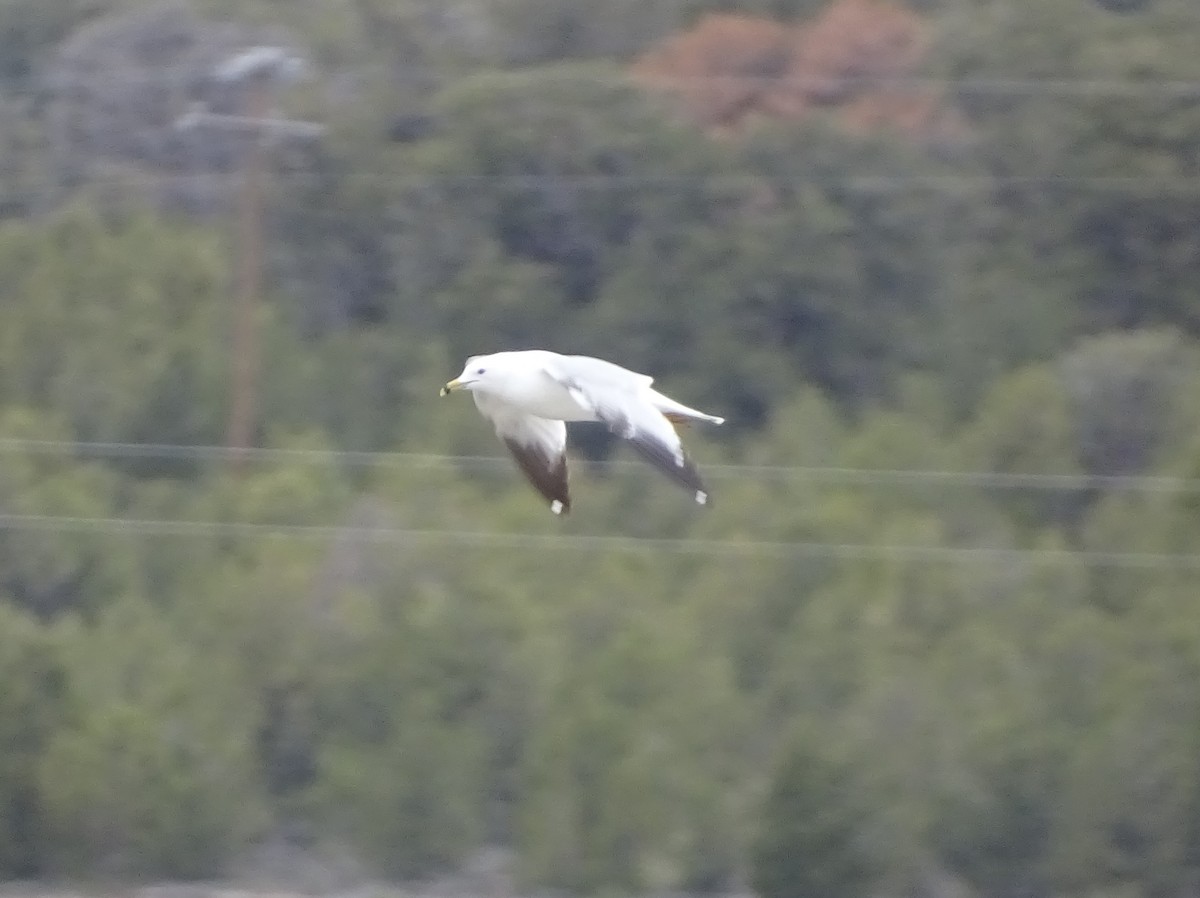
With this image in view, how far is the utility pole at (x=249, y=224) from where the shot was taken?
10133mm

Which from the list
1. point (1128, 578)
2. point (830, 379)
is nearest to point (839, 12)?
point (830, 379)

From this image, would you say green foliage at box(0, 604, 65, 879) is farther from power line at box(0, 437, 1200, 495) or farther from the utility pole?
the utility pole

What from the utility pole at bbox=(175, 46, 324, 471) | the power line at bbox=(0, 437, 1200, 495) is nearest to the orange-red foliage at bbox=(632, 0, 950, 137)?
the utility pole at bbox=(175, 46, 324, 471)

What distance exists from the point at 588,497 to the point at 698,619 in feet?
3.56

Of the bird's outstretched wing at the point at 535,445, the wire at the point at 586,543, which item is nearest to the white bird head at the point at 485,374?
the bird's outstretched wing at the point at 535,445

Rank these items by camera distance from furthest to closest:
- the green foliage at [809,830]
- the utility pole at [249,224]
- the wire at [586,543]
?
the wire at [586,543]
the utility pole at [249,224]
the green foliage at [809,830]

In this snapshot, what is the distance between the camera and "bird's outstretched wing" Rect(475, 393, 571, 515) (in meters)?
4.54

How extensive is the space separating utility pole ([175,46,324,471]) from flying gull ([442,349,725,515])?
12.4ft

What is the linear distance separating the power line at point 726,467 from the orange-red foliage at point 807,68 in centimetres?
376

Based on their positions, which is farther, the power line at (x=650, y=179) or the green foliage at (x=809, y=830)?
the power line at (x=650, y=179)

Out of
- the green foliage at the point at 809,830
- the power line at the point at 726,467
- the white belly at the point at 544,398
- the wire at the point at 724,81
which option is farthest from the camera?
the wire at the point at 724,81

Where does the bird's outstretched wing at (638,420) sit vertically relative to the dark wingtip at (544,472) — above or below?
above

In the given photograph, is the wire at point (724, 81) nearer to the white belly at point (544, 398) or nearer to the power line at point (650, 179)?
the power line at point (650, 179)

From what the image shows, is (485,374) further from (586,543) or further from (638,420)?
(586,543)
